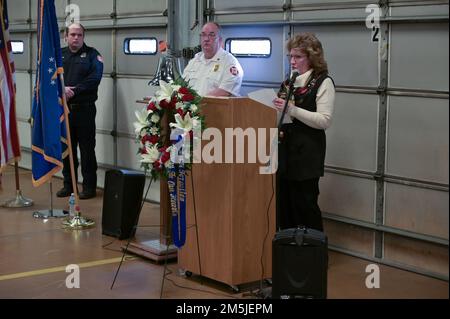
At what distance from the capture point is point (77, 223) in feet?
20.9

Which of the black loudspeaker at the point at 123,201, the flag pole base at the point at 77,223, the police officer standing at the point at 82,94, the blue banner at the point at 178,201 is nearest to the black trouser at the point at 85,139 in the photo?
the police officer standing at the point at 82,94

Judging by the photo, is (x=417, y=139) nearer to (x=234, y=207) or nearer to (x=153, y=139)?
(x=234, y=207)

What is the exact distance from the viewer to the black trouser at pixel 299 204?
5020 mm

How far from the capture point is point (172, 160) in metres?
4.38

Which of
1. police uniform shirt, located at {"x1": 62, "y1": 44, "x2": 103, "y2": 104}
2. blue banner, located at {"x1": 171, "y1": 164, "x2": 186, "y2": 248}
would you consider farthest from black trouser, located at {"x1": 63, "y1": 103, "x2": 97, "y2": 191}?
blue banner, located at {"x1": 171, "y1": 164, "x2": 186, "y2": 248}

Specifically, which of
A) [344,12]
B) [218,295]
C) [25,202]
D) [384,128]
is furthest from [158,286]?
[25,202]

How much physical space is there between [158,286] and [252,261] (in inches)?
25.2

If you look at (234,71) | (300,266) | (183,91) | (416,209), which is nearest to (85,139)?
(234,71)

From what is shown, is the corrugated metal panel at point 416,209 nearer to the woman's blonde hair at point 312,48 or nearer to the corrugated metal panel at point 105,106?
the woman's blonde hair at point 312,48

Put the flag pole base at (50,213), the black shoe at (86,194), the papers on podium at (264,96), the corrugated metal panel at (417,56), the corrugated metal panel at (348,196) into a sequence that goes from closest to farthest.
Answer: the papers on podium at (264,96) < the corrugated metal panel at (417,56) < the corrugated metal panel at (348,196) < the flag pole base at (50,213) < the black shoe at (86,194)

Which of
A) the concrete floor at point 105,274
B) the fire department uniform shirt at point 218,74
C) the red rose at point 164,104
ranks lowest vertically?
the concrete floor at point 105,274

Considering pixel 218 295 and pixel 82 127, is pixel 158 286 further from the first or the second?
pixel 82 127

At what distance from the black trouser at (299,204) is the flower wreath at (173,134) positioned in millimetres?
851

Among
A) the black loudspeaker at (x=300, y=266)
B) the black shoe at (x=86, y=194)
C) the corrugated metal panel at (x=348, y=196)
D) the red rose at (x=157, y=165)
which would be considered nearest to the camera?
the black loudspeaker at (x=300, y=266)
